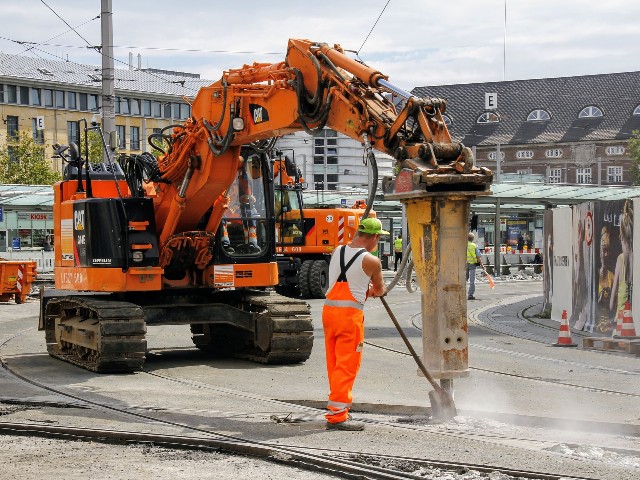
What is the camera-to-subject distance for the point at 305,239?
31.7 metres

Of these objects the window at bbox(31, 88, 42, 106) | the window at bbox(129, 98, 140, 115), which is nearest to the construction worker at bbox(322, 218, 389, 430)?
the window at bbox(31, 88, 42, 106)

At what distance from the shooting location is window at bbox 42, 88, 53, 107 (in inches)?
3971

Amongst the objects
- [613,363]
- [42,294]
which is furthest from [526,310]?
[42,294]

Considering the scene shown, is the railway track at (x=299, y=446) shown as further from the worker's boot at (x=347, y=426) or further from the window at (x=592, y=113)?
the window at (x=592, y=113)

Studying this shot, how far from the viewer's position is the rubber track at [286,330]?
49.7 feet

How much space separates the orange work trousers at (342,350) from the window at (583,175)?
93.2 meters

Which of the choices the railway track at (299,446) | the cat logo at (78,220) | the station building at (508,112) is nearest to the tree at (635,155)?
the station building at (508,112)

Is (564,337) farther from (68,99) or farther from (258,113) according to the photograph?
(68,99)

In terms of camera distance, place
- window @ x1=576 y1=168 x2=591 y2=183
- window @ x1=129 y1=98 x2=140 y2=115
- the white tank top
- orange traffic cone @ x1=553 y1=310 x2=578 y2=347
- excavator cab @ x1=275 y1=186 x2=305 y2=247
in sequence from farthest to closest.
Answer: window @ x1=129 y1=98 x2=140 y2=115
window @ x1=576 y1=168 x2=591 y2=183
excavator cab @ x1=275 y1=186 x2=305 y2=247
orange traffic cone @ x1=553 y1=310 x2=578 y2=347
the white tank top

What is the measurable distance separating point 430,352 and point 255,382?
409cm

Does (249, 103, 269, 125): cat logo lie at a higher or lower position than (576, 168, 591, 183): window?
lower

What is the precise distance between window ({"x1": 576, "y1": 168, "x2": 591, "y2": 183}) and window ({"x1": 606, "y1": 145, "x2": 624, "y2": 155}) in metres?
2.30

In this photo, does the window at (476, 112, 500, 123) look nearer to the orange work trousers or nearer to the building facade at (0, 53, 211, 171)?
the building facade at (0, 53, 211, 171)

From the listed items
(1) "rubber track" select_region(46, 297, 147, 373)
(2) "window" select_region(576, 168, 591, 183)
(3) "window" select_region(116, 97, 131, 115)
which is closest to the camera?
(1) "rubber track" select_region(46, 297, 147, 373)
